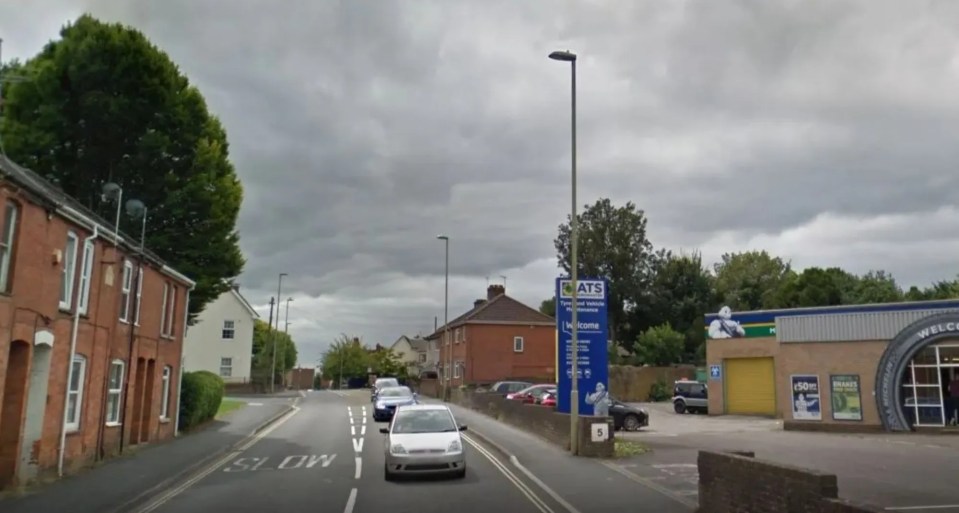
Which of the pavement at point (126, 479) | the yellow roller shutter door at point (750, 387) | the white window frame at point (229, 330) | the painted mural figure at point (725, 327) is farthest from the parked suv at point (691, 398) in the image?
the white window frame at point (229, 330)

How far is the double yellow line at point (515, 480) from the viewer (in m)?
12.5

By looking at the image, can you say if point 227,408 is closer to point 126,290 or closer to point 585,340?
point 126,290

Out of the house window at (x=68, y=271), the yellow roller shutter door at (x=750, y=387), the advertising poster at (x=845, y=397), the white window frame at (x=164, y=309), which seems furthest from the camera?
the yellow roller shutter door at (x=750, y=387)

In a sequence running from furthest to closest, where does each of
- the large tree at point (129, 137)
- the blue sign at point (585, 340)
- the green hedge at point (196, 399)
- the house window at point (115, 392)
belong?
1. the green hedge at point (196, 399)
2. the large tree at point (129, 137)
3. the blue sign at point (585, 340)
4. the house window at point (115, 392)

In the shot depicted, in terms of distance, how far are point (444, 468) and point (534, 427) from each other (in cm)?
993

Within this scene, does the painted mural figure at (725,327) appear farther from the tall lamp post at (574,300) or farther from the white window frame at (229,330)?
the white window frame at (229,330)

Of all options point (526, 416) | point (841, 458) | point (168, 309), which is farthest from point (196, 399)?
point (841, 458)

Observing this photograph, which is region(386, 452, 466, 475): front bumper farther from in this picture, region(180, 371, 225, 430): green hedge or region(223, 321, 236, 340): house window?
region(223, 321, 236, 340): house window

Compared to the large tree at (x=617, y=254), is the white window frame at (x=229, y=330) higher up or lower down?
lower down

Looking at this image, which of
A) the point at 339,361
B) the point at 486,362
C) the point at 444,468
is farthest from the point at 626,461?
the point at 339,361

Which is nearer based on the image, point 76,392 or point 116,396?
point 76,392

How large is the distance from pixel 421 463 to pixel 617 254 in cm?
5670

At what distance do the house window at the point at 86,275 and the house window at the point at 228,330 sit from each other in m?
48.4

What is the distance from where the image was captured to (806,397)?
103 feet
